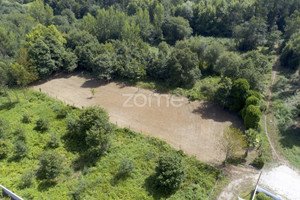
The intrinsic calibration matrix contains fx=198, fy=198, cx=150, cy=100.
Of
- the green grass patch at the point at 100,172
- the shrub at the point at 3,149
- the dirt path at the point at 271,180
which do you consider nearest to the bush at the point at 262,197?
the dirt path at the point at 271,180

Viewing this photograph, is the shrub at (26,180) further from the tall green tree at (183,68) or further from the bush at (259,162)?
the tall green tree at (183,68)

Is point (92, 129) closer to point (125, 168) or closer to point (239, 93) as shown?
point (125, 168)

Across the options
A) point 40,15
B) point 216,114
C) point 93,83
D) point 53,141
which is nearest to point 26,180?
point 53,141

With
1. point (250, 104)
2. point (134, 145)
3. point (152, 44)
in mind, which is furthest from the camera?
point (152, 44)

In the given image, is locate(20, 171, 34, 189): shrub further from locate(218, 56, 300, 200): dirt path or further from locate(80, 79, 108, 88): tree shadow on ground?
locate(80, 79, 108, 88): tree shadow on ground

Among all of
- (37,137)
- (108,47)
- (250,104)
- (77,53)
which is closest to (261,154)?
(250,104)

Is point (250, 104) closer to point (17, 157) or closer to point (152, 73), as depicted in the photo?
point (152, 73)

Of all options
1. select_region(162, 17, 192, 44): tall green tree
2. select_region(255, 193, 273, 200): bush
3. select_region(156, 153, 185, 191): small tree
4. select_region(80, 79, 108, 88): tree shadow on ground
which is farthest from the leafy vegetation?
select_region(255, 193, 273, 200): bush
